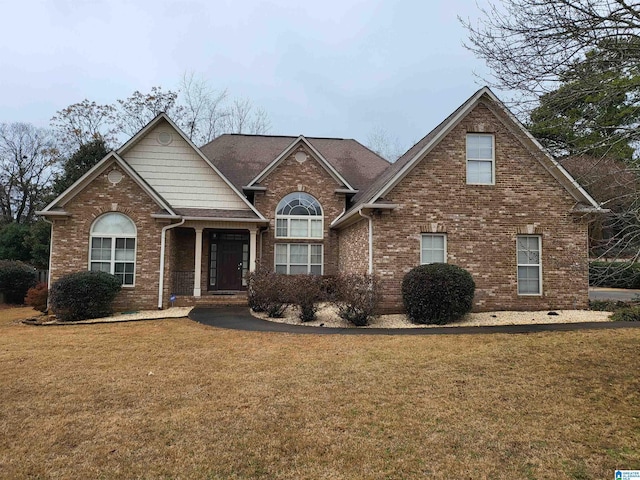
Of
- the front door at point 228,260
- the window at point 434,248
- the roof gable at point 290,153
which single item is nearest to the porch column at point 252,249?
the front door at point 228,260

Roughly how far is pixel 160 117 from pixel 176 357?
454 inches

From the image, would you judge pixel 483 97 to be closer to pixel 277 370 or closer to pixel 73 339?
pixel 277 370

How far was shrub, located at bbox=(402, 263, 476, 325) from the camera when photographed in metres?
11.3

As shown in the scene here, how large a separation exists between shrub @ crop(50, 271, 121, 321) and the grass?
4228 mm

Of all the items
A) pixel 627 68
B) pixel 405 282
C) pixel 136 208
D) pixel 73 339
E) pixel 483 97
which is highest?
pixel 483 97

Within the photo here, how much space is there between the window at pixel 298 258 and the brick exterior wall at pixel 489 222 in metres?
5.32

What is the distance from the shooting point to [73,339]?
950 cm

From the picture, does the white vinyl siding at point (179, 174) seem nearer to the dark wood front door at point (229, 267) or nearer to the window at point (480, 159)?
the dark wood front door at point (229, 267)

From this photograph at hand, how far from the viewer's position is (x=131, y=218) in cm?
1428

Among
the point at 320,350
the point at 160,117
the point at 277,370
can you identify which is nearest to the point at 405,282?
the point at 320,350

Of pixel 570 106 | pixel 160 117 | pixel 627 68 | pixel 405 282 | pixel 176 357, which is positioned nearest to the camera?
pixel 627 68

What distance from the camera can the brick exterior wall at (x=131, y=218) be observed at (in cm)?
1403

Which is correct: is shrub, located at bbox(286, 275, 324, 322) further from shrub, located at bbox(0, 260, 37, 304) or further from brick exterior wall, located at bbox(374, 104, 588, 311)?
shrub, located at bbox(0, 260, 37, 304)

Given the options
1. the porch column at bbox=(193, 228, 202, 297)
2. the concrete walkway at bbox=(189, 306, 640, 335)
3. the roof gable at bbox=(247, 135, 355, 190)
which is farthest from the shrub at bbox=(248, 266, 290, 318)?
the roof gable at bbox=(247, 135, 355, 190)
